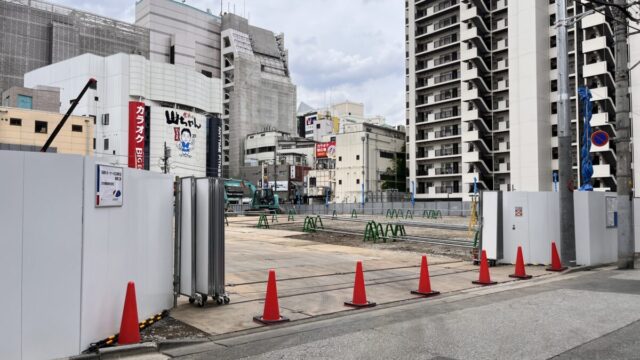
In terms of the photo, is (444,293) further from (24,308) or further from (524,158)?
(524,158)

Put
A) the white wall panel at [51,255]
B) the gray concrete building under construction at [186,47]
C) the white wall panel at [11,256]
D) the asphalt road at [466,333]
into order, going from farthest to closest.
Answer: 1. the gray concrete building under construction at [186,47]
2. the asphalt road at [466,333]
3. the white wall panel at [51,255]
4. the white wall panel at [11,256]

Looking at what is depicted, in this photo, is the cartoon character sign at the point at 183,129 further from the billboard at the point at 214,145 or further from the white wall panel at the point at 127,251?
the white wall panel at the point at 127,251

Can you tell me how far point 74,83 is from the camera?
87375mm

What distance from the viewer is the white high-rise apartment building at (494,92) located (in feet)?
188

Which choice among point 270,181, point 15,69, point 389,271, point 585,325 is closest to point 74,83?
point 15,69

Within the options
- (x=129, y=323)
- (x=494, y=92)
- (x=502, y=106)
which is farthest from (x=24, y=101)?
(x=129, y=323)

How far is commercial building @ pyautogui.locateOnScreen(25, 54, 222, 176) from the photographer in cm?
8619

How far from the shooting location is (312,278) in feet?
44.2

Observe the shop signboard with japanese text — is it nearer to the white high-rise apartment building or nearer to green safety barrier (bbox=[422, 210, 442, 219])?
green safety barrier (bbox=[422, 210, 442, 219])

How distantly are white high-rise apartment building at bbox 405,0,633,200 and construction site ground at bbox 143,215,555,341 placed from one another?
41.9 m

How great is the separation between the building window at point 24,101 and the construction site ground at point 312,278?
68.6m

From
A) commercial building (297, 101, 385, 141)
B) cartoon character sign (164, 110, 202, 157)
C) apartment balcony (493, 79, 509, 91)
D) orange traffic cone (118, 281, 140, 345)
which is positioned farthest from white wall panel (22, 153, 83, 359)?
commercial building (297, 101, 385, 141)

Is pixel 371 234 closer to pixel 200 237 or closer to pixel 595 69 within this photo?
pixel 200 237

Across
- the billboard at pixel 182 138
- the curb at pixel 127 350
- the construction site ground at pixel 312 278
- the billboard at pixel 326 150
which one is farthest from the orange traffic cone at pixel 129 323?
the billboard at pixel 326 150
